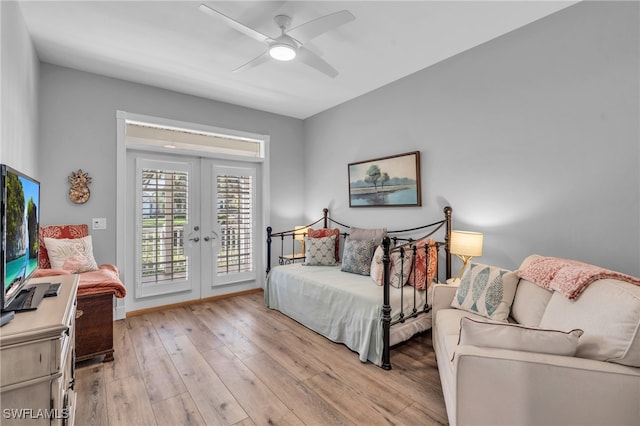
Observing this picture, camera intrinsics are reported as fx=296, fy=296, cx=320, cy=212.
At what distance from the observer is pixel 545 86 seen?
2441 millimetres

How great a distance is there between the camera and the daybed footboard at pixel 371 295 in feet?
8.08

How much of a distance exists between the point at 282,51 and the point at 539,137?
224cm

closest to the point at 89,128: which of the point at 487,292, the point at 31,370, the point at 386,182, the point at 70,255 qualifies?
the point at 70,255

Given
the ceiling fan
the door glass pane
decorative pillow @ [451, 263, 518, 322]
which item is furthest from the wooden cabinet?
decorative pillow @ [451, 263, 518, 322]

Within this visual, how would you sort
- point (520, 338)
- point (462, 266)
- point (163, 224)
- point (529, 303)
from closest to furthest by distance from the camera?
point (520, 338), point (529, 303), point (462, 266), point (163, 224)

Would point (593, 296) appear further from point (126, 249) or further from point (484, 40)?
point (126, 249)

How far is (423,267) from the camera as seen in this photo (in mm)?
2838

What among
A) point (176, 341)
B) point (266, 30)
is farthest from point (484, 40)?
point (176, 341)

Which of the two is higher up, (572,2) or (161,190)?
(572,2)

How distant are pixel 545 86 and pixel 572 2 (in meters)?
0.59

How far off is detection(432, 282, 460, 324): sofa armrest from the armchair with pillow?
2615 millimetres

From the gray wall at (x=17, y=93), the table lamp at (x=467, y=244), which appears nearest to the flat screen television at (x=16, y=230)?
the gray wall at (x=17, y=93)

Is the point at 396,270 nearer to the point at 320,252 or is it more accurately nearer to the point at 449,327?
the point at 449,327

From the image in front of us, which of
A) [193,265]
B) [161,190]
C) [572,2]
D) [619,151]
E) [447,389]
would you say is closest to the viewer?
[447,389]
